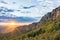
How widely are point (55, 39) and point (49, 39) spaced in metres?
4.21

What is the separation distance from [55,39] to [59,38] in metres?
5.79

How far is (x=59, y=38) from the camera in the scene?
142750mm

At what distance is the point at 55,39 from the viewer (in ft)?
453

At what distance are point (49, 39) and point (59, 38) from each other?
942 cm

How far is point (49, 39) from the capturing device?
137 meters
